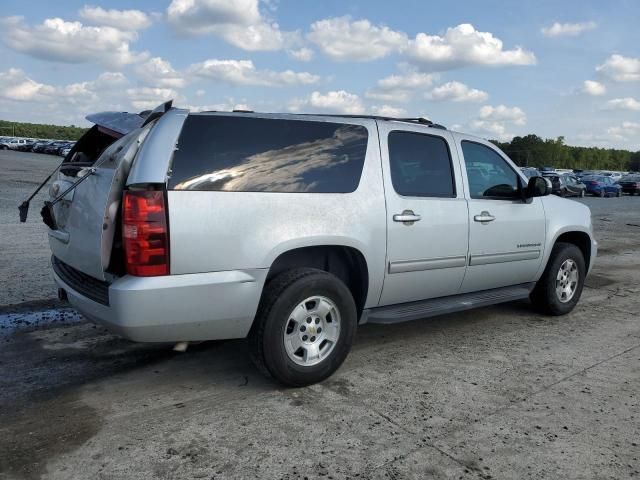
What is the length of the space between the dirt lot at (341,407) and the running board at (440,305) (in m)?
0.37

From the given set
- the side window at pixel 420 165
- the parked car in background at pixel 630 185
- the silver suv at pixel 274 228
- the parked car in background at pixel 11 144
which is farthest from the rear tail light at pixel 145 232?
the parked car in background at pixel 11 144

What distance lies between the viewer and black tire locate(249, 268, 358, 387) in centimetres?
358

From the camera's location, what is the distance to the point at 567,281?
5953 millimetres

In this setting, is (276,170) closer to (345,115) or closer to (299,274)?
(299,274)

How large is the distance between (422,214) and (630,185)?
4515 centimetres

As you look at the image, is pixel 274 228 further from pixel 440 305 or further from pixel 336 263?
pixel 440 305

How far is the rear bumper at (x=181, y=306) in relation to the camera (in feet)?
10.6

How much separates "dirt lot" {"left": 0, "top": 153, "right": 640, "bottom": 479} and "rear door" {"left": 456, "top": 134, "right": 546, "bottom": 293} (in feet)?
1.99

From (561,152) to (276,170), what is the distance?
16189 cm

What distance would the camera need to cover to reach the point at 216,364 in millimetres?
4324

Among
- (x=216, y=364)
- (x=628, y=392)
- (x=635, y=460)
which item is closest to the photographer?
(x=635, y=460)

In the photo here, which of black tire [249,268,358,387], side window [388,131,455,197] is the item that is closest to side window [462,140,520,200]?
side window [388,131,455,197]

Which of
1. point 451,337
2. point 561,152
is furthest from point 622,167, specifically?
point 451,337

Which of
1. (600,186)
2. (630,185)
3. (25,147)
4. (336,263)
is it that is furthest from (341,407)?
(25,147)
